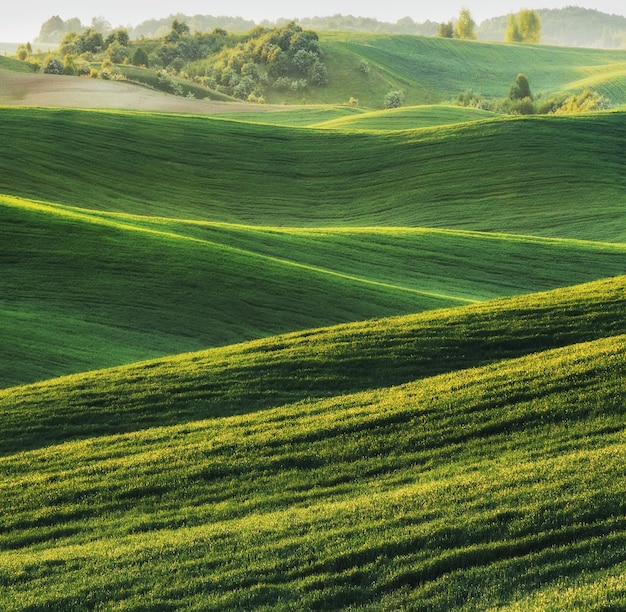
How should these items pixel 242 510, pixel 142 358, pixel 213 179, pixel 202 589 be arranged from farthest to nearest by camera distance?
pixel 213 179
pixel 142 358
pixel 242 510
pixel 202 589

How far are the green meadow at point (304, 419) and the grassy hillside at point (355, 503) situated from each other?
0.04 meters

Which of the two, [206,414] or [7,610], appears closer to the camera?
[7,610]

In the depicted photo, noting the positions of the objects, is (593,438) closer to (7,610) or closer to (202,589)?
(202,589)

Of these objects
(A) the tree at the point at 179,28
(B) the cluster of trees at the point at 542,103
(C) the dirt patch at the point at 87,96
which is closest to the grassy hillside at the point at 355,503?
(C) the dirt patch at the point at 87,96

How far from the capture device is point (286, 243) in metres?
44.8

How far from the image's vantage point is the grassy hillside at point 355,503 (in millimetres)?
10312

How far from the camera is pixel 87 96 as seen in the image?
3866 inches

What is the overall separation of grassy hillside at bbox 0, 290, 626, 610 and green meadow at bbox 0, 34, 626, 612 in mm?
40

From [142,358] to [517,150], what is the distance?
5028 centimetres

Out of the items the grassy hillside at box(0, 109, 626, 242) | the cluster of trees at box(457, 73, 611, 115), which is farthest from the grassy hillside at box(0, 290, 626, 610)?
the cluster of trees at box(457, 73, 611, 115)

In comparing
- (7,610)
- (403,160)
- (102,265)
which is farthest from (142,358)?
(403,160)

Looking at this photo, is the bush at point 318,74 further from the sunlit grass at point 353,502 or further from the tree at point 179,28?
the sunlit grass at point 353,502

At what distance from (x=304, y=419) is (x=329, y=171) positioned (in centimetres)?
5510

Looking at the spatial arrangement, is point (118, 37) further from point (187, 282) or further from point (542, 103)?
point (187, 282)
